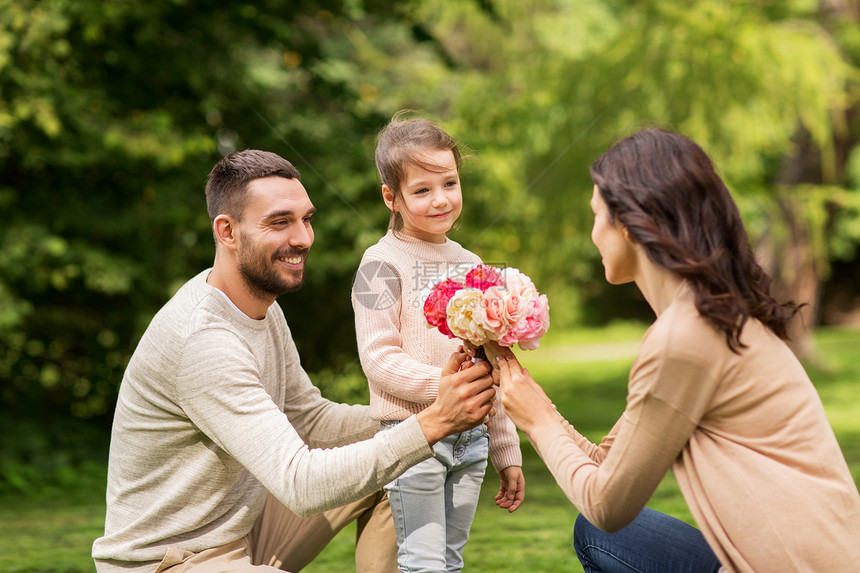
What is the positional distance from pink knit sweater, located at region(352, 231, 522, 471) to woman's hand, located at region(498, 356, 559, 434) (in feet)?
1.39

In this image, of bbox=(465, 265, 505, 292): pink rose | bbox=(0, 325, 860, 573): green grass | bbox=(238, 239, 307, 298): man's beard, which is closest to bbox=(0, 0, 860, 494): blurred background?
bbox=(0, 325, 860, 573): green grass

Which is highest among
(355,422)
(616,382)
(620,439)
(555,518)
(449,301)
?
(449,301)

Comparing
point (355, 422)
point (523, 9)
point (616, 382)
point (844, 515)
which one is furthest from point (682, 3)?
point (844, 515)

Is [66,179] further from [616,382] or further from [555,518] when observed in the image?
[616,382]

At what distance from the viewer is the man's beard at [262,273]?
269cm

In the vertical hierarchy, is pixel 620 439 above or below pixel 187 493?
above

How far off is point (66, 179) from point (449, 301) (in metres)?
6.46

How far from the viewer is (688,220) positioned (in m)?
2.04

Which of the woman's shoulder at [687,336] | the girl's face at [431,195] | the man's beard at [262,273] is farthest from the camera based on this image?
the girl's face at [431,195]

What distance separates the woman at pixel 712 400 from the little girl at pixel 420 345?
73cm

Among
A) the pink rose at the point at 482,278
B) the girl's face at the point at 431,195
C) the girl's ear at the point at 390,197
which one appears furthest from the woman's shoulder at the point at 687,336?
the girl's ear at the point at 390,197

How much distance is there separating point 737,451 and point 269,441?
1221 millimetres

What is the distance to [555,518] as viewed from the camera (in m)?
5.55

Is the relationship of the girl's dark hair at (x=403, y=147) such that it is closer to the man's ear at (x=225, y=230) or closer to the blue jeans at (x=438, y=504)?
the man's ear at (x=225, y=230)
